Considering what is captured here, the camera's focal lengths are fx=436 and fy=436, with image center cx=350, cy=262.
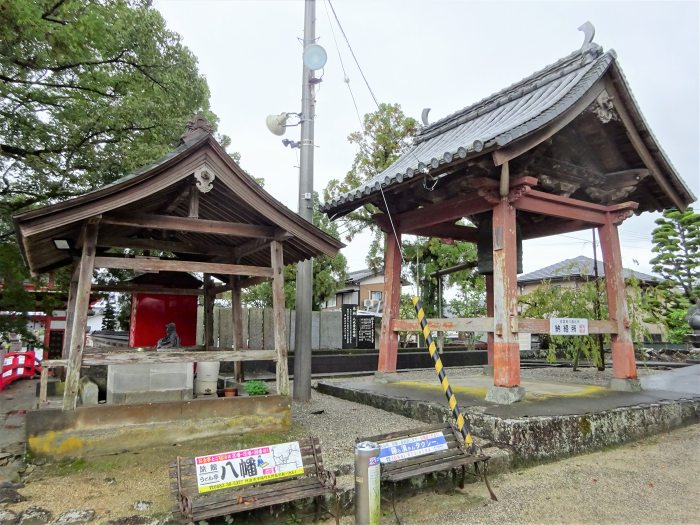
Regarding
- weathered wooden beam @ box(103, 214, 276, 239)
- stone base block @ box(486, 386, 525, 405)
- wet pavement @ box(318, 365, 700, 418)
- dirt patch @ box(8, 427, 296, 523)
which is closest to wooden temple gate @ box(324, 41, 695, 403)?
stone base block @ box(486, 386, 525, 405)

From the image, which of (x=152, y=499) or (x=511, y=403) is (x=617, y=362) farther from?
(x=152, y=499)

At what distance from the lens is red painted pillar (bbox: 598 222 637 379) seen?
25.3 ft

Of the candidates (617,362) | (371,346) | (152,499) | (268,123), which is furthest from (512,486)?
(371,346)

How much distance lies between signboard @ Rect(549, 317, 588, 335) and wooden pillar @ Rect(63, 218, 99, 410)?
20.6 ft

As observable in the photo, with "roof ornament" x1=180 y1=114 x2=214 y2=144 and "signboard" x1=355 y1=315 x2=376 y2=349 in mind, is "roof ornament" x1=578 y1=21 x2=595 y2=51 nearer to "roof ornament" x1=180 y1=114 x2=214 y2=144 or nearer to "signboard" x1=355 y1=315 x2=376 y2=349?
"roof ornament" x1=180 y1=114 x2=214 y2=144

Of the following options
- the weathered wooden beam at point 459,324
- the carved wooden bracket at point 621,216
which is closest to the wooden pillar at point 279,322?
the weathered wooden beam at point 459,324

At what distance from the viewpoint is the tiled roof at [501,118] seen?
20.0ft

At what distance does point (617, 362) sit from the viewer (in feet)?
25.5

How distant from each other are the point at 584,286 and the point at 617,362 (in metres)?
3.53

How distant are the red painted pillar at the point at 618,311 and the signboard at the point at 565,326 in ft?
3.85

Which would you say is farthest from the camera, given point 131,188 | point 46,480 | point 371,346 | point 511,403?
point 371,346

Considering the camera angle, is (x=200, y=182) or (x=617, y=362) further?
(x=617, y=362)

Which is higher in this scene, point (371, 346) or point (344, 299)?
point (344, 299)

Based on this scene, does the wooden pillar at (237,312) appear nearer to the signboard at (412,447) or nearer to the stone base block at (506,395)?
the signboard at (412,447)
